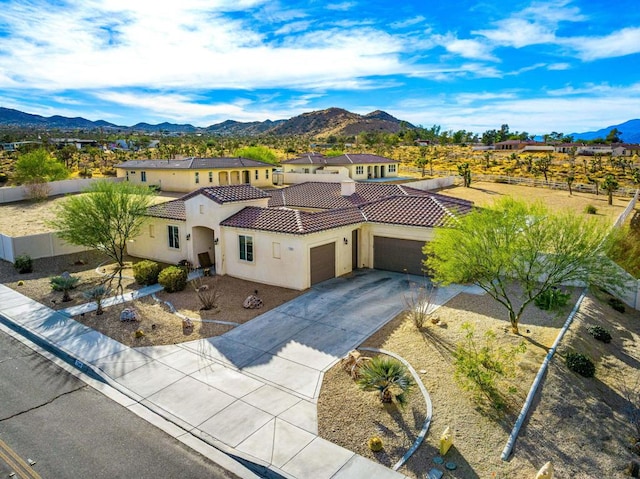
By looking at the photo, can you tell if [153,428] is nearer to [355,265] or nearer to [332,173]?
[355,265]

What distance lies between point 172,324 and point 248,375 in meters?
5.54

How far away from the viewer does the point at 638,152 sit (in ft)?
367

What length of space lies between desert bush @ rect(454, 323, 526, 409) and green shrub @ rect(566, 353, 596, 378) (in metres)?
1.60

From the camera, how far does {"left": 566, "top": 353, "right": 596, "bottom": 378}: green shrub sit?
14.3 meters

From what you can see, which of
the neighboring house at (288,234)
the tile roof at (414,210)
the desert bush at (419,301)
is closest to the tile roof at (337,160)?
the tile roof at (414,210)

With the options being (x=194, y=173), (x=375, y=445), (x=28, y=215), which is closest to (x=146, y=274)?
(x=375, y=445)

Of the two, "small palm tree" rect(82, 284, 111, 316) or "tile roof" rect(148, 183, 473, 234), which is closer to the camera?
"small palm tree" rect(82, 284, 111, 316)

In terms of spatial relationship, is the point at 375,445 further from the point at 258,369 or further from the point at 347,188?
the point at 347,188

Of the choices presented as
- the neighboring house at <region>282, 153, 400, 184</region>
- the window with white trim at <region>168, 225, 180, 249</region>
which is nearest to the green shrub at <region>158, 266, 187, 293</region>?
the window with white trim at <region>168, 225, 180, 249</region>

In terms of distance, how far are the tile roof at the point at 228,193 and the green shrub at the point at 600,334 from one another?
Answer: 1773 centimetres

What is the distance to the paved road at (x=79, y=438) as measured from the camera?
33.6 feet

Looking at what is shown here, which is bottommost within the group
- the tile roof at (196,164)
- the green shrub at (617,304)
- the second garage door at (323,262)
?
the green shrub at (617,304)

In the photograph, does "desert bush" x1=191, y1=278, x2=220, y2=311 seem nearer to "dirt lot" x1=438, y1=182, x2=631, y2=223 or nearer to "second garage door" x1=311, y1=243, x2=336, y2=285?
"second garage door" x1=311, y1=243, x2=336, y2=285

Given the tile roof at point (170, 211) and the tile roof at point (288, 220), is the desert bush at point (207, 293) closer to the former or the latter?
the tile roof at point (288, 220)
